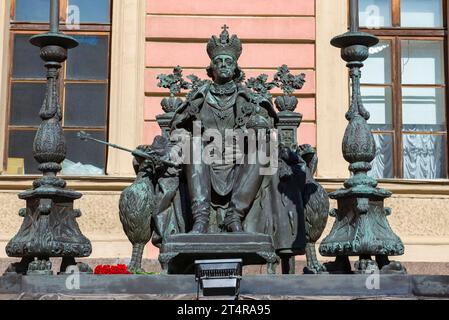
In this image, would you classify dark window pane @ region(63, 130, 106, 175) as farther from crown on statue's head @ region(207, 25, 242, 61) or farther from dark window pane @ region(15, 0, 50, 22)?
crown on statue's head @ region(207, 25, 242, 61)

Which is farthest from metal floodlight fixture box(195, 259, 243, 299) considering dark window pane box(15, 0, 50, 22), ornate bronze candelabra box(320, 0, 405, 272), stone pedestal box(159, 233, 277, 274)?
dark window pane box(15, 0, 50, 22)

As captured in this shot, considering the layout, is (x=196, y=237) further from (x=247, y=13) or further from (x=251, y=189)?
(x=247, y=13)

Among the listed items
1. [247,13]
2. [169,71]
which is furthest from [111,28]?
[247,13]

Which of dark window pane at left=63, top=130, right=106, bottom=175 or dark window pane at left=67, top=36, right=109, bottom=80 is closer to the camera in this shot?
dark window pane at left=63, top=130, right=106, bottom=175

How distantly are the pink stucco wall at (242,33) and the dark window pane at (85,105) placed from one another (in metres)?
0.65

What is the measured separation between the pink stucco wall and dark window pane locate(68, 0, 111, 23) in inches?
24.5

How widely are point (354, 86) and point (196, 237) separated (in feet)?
5.36

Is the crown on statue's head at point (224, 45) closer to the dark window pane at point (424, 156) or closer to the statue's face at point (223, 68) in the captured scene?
the statue's face at point (223, 68)

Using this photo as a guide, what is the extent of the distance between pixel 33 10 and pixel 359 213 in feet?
20.2

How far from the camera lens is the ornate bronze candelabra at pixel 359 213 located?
677 centimetres

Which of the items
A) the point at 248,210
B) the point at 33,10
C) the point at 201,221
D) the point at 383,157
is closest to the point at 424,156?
the point at 383,157

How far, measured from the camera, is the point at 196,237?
7035 millimetres

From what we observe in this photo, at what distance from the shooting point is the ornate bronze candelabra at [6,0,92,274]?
22.7 ft

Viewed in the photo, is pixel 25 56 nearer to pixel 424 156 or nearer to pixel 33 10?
pixel 33 10
